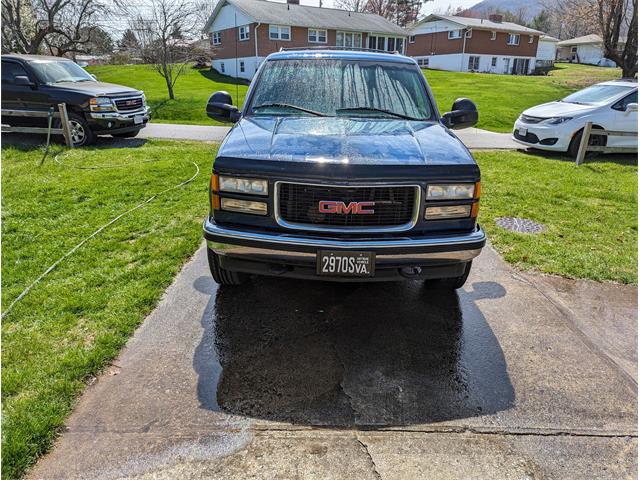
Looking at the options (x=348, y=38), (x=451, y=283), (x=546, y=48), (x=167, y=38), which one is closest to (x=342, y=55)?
(x=451, y=283)

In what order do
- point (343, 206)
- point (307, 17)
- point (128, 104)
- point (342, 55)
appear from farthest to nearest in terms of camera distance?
point (307, 17) → point (128, 104) → point (342, 55) → point (343, 206)

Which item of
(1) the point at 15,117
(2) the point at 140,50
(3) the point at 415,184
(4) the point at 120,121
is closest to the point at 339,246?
(3) the point at 415,184

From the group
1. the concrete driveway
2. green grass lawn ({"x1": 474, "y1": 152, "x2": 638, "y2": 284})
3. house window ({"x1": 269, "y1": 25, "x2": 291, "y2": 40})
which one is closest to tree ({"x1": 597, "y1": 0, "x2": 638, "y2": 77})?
green grass lawn ({"x1": 474, "y1": 152, "x2": 638, "y2": 284})

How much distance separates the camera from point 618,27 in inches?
801

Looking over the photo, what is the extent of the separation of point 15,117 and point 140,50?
49.6ft

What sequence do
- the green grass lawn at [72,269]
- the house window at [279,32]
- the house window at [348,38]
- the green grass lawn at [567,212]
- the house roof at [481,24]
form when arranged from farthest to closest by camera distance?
the house roof at [481,24]
the house window at [348,38]
the house window at [279,32]
the green grass lawn at [567,212]
the green grass lawn at [72,269]

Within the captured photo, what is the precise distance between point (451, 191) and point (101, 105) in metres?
9.10

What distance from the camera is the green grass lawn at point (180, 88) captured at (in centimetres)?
1798

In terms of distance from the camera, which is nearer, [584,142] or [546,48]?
[584,142]

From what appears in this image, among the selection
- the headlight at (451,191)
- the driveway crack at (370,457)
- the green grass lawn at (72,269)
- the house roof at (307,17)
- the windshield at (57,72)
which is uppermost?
the house roof at (307,17)

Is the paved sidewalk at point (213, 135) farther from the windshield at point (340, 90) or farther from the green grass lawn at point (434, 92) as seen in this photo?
the windshield at point (340, 90)

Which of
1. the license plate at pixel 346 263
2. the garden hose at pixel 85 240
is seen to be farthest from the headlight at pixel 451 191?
the garden hose at pixel 85 240

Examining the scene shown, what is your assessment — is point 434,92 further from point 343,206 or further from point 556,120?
point 343,206

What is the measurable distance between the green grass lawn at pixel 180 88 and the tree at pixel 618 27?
55.8ft
